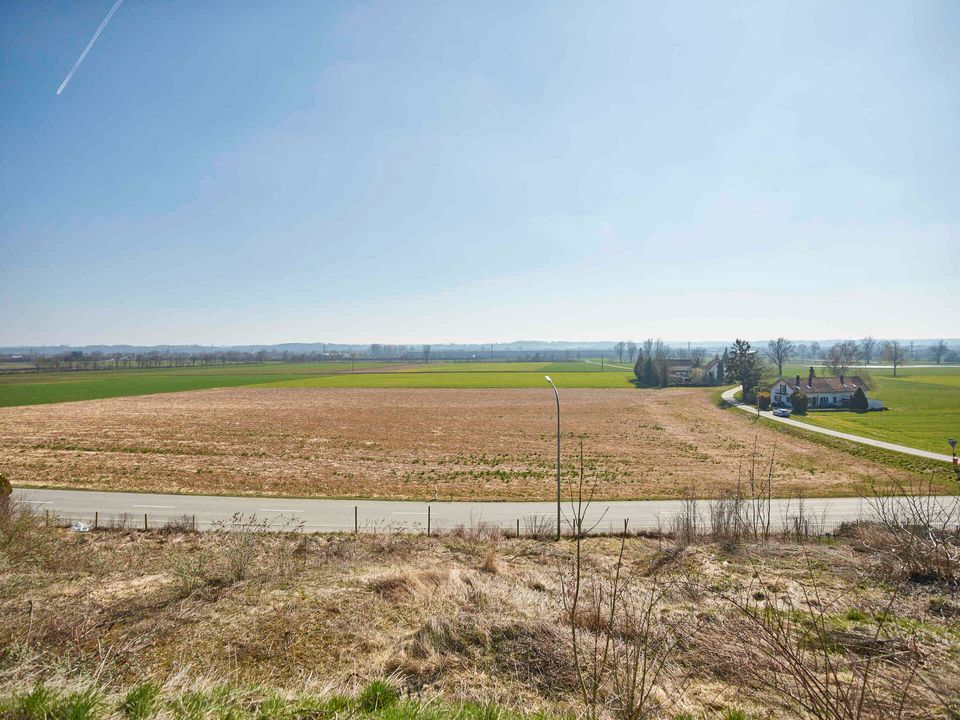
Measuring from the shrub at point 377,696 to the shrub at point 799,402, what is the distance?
69750 millimetres

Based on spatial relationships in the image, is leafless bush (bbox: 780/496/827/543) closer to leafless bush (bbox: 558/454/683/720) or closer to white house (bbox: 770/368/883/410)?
leafless bush (bbox: 558/454/683/720)

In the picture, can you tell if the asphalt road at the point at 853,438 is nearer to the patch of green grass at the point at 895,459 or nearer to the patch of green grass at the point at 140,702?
the patch of green grass at the point at 895,459

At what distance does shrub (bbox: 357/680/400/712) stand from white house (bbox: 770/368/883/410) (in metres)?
73.4

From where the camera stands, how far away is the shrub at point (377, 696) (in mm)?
6466

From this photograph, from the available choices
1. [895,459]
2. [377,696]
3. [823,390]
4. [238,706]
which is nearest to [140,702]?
[238,706]

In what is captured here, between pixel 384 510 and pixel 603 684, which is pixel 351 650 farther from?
pixel 384 510

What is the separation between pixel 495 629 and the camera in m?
9.09

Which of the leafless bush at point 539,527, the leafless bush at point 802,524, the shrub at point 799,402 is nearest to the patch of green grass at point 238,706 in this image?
the leafless bush at point 539,527

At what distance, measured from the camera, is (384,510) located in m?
24.3

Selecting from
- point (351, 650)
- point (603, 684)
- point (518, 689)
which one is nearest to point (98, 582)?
point (351, 650)

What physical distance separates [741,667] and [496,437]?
3986 cm

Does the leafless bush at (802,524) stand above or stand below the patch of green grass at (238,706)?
below

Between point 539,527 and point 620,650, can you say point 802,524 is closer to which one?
point 539,527

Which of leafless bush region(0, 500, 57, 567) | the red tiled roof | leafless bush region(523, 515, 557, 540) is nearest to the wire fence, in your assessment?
leafless bush region(523, 515, 557, 540)
